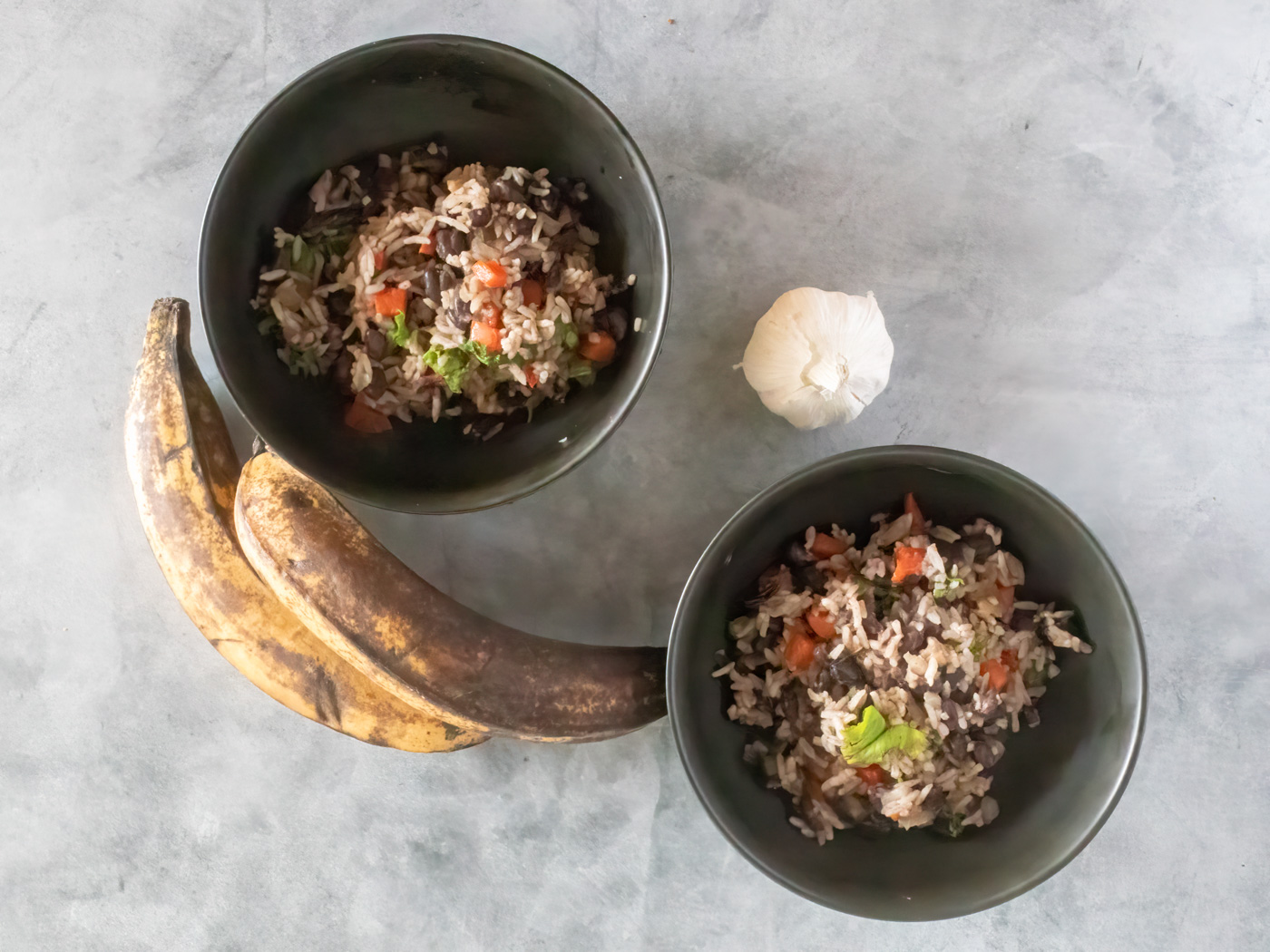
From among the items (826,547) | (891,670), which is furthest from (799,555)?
(891,670)

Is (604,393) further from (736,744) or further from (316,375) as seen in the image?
(736,744)

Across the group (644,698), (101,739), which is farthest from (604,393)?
(101,739)

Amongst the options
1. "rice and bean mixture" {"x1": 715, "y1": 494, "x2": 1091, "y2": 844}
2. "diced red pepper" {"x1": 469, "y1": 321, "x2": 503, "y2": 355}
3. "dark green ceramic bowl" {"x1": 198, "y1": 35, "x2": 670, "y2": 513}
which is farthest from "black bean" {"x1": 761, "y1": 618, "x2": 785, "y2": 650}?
"diced red pepper" {"x1": 469, "y1": 321, "x2": 503, "y2": 355}

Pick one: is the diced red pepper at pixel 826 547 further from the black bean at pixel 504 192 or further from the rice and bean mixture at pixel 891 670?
the black bean at pixel 504 192

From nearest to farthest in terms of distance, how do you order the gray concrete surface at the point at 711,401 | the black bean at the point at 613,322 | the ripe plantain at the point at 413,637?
the ripe plantain at the point at 413,637, the black bean at the point at 613,322, the gray concrete surface at the point at 711,401

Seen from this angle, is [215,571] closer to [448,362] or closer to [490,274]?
[448,362]

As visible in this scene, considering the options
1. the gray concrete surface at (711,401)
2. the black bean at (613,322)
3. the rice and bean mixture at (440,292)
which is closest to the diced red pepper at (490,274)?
the rice and bean mixture at (440,292)
